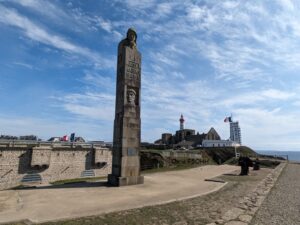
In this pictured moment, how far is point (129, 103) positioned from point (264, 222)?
23.8ft

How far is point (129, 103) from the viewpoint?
36.8 ft

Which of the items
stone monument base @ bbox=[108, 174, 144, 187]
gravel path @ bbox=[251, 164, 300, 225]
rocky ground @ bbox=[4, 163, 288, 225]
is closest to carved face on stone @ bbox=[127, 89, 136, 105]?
stone monument base @ bbox=[108, 174, 144, 187]

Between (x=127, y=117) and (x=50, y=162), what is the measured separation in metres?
24.0

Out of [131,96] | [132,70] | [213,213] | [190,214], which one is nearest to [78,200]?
[190,214]

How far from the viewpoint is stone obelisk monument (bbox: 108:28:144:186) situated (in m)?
10.8

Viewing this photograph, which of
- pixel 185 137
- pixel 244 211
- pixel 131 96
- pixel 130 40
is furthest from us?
pixel 185 137

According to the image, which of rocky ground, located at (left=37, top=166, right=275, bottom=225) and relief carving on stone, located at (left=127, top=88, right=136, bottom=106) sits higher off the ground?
relief carving on stone, located at (left=127, top=88, right=136, bottom=106)

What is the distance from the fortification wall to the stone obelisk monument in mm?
22195

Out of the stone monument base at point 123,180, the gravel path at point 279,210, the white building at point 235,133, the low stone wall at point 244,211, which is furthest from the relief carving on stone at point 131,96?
the white building at point 235,133

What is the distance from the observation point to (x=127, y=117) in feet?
36.2

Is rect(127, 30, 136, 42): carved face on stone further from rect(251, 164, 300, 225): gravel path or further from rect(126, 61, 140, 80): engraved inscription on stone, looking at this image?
rect(251, 164, 300, 225): gravel path

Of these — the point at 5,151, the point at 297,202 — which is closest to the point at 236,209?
the point at 297,202

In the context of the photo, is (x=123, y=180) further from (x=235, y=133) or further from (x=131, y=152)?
Result: (x=235, y=133)

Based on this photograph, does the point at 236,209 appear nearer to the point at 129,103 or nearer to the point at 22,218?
the point at 22,218
